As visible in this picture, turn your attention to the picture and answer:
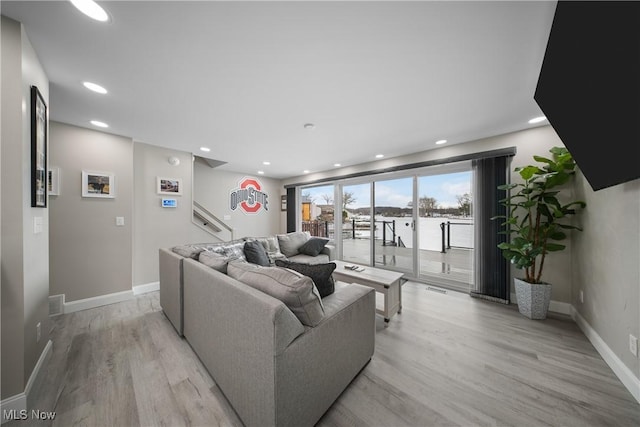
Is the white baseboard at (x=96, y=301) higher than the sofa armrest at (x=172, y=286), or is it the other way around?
the sofa armrest at (x=172, y=286)

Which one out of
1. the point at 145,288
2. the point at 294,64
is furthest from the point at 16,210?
the point at 145,288

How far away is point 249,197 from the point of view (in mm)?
5816

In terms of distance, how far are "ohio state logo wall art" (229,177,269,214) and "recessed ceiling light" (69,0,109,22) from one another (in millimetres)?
4315

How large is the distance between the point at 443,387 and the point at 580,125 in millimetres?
2087

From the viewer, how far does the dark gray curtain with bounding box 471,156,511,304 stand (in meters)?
3.01

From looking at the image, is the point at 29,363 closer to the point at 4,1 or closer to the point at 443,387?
the point at 4,1

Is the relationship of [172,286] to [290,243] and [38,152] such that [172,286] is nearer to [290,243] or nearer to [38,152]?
[38,152]

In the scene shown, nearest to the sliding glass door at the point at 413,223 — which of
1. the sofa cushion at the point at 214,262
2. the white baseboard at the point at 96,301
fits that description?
the sofa cushion at the point at 214,262

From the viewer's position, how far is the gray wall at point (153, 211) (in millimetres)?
3395

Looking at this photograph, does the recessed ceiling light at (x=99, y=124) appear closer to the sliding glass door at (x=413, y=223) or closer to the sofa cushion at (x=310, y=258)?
the sofa cushion at (x=310, y=258)

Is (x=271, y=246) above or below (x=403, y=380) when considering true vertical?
above

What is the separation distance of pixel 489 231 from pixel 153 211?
530 cm

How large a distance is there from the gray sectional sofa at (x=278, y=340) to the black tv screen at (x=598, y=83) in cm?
179

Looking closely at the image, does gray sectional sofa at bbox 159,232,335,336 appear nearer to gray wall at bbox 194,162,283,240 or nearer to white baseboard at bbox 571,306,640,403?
gray wall at bbox 194,162,283,240
